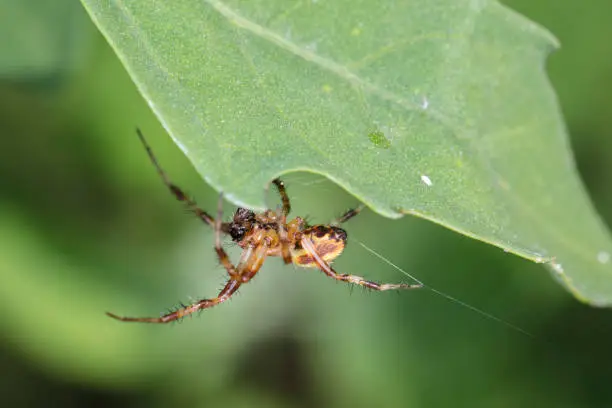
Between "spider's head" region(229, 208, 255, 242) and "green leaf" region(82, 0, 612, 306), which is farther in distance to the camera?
"spider's head" region(229, 208, 255, 242)

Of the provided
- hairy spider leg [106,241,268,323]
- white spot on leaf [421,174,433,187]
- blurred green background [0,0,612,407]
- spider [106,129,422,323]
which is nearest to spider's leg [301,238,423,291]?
spider [106,129,422,323]

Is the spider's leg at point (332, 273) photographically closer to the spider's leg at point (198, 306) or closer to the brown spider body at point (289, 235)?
the brown spider body at point (289, 235)

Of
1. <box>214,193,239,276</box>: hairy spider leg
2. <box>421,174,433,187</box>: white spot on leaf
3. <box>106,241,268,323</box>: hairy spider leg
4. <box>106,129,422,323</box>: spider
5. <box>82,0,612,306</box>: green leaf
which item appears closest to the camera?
<box>82,0,612,306</box>: green leaf

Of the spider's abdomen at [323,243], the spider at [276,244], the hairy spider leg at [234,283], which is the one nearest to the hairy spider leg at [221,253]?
the spider at [276,244]

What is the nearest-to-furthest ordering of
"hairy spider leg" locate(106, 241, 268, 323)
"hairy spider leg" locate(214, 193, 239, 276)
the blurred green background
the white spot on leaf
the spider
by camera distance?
the white spot on leaf
"hairy spider leg" locate(214, 193, 239, 276)
the spider
"hairy spider leg" locate(106, 241, 268, 323)
the blurred green background

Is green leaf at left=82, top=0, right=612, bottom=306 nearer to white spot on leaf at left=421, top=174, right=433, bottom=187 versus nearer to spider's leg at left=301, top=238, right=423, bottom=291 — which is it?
white spot on leaf at left=421, top=174, right=433, bottom=187

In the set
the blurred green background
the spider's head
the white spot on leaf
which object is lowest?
the blurred green background

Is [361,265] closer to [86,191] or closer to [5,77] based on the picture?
[86,191]

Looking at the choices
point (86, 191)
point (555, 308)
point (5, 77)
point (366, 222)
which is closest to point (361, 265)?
point (366, 222)
